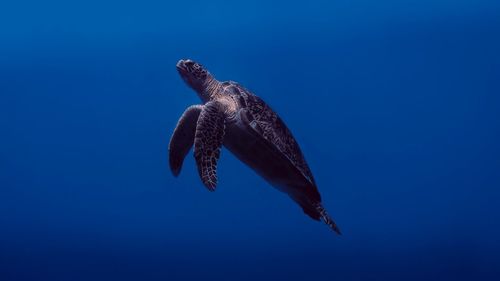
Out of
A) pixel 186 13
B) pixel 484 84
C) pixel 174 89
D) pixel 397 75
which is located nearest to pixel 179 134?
pixel 174 89

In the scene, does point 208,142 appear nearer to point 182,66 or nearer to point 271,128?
point 271,128

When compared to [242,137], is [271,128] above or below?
above

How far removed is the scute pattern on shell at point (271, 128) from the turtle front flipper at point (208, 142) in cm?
32

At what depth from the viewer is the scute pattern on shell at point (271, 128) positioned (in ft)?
12.5

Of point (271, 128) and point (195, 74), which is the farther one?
point (195, 74)

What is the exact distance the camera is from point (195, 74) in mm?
4309

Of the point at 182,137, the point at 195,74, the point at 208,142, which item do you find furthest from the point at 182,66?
the point at 208,142

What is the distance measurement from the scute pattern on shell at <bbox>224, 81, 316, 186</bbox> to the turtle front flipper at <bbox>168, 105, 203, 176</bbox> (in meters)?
0.43

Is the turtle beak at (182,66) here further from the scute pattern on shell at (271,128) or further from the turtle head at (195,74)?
the scute pattern on shell at (271,128)

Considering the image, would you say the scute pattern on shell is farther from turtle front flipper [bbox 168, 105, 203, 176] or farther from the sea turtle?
turtle front flipper [bbox 168, 105, 203, 176]

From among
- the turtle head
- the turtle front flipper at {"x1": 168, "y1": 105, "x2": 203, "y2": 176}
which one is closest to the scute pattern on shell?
the turtle head

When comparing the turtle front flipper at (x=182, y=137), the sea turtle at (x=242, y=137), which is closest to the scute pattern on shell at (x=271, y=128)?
the sea turtle at (x=242, y=137)

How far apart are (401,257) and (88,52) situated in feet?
18.1

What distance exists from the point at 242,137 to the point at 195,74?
89 cm
